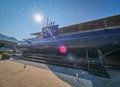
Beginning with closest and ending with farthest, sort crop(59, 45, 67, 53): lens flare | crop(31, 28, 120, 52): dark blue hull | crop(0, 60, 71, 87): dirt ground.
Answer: crop(0, 60, 71, 87): dirt ground → crop(31, 28, 120, 52): dark blue hull → crop(59, 45, 67, 53): lens flare

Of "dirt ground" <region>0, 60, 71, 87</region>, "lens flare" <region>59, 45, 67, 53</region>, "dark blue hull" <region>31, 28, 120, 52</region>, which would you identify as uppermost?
"dark blue hull" <region>31, 28, 120, 52</region>

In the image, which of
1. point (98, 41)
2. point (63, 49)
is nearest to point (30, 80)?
point (98, 41)

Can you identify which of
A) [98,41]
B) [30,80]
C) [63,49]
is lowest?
[30,80]

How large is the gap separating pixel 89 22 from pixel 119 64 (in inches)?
232

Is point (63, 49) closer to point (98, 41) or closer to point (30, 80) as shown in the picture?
point (98, 41)

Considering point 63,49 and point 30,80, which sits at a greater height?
point 63,49

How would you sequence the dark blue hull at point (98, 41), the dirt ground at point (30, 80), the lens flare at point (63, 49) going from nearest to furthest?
the dirt ground at point (30, 80) → the dark blue hull at point (98, 41) → the lens flare at point (63, 49)

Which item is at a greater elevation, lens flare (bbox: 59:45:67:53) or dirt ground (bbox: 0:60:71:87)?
lens flare (bbox: 59:45:67:53)

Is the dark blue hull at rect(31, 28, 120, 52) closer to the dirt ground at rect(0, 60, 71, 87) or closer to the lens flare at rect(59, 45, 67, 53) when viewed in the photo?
the lens flare at rect(59, 45, 67, 53)

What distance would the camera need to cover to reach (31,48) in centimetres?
1116

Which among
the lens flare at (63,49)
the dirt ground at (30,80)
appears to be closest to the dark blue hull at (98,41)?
the lens flare at (63,49)

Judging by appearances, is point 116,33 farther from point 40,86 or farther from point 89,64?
point 40,86

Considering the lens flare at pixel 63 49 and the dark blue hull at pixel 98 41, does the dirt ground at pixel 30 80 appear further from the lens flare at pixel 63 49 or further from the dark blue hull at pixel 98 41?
the lens flare at pixel 63 49

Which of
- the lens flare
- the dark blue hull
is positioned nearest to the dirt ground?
the dark blue hull
